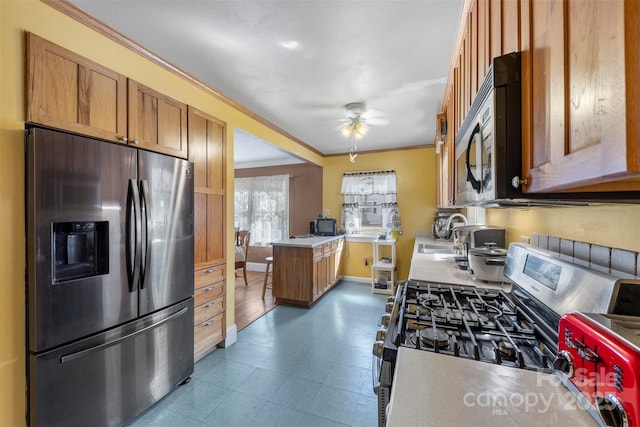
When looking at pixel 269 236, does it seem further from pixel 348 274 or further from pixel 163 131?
pixel 163 131

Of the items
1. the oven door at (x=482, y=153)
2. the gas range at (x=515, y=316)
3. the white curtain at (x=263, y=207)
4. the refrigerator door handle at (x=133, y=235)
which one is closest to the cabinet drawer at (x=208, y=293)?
the refrigerator door handle at (x=133, y=235)

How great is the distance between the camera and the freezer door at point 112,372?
3.92 feet

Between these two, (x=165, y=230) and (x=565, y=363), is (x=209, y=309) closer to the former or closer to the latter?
(x=165, y=230)

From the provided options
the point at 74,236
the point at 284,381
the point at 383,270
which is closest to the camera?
the point at 74,236

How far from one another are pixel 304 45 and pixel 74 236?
5.69ft

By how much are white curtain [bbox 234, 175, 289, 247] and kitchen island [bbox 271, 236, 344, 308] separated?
66.2 inches

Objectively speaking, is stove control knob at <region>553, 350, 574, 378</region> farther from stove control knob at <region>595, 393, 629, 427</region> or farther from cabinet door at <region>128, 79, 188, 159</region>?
cabinet door at <region>128, 79, 188, 159</region>

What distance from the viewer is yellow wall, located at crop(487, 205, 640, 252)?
0.75 m

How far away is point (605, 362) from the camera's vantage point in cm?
45

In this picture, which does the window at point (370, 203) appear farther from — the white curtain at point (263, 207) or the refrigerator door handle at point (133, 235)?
the refrigerator door handle at point (133, 235)

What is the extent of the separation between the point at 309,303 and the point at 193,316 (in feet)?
5.63

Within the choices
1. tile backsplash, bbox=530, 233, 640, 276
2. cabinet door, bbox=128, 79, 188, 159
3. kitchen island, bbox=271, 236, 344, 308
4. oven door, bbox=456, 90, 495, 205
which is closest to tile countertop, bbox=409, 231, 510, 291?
tile backsplash, bbox=530, 233, 640, 276

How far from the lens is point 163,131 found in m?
1.86

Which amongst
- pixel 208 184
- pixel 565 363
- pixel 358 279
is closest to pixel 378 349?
pixel 565 363
